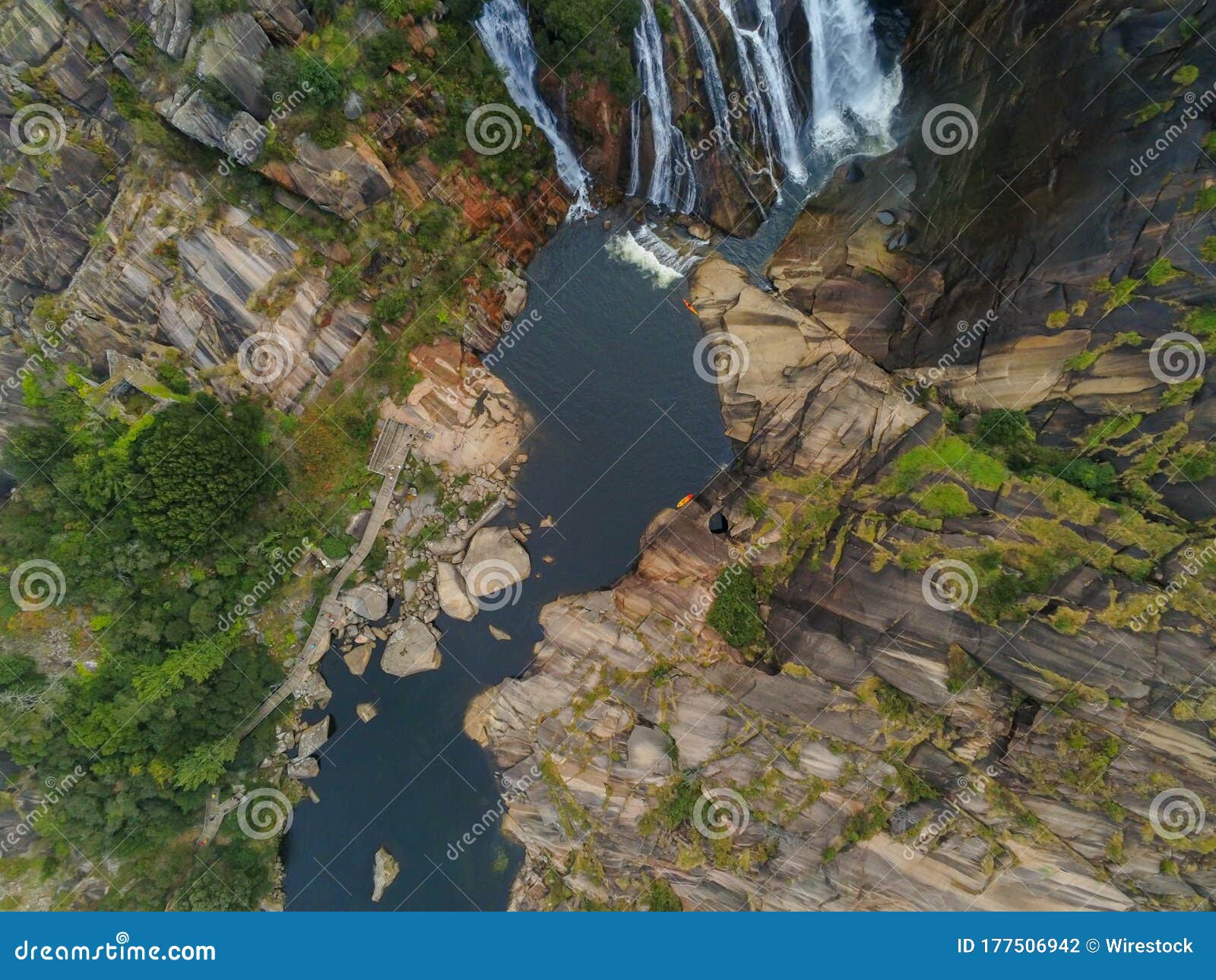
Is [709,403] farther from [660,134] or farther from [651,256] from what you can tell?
[660,134]

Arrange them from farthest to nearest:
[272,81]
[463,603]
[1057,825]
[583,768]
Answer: [463,603] < [583,768] < [272,81] < [1057,825]

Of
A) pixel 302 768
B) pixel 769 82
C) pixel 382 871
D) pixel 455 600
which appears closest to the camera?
pixel 769 82

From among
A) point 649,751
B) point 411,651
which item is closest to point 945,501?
point 649,751

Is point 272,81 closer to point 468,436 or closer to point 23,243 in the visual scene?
point 23,243

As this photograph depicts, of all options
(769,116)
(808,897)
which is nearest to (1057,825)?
(808,897)

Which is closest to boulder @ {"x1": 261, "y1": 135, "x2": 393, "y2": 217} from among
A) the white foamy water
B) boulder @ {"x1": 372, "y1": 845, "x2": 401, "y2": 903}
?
the white foamy water

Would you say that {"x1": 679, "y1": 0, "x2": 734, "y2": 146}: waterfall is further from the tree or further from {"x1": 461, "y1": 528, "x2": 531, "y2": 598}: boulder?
the tree
